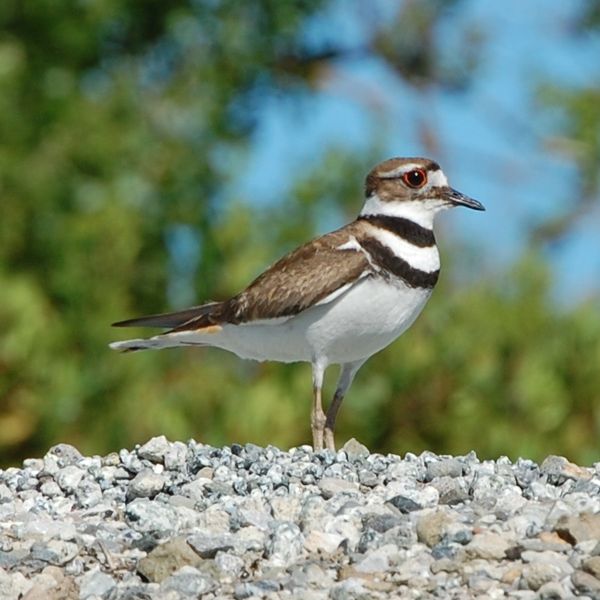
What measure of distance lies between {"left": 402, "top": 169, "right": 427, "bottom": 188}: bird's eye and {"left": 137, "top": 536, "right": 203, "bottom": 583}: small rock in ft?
11.4

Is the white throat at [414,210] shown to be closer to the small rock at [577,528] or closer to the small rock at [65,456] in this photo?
the small rock at [65,456]

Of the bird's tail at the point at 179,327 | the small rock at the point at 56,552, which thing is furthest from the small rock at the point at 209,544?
the bird's tail at the point at 179,327

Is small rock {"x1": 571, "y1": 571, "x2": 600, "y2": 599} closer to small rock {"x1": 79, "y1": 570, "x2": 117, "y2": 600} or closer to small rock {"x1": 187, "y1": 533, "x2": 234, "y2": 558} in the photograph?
small rock {"x1": 187, "y1": 533, "x2": 234, "y2": 558}

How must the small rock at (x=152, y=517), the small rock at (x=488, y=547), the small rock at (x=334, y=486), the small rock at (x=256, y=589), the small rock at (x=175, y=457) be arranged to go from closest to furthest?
the small rock at (x=256, y=589), the small rock at (x=488, y=547), the small rock at (x=152, y=517), the small rock at (x=334, y=486), the small rock at (x=175, y=457)

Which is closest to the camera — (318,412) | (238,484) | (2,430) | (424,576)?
→ (424,576)

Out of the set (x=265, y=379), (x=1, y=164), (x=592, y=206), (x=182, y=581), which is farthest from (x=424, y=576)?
(x=592, y=206)

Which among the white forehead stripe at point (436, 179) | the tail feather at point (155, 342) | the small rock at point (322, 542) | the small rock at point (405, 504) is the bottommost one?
the tail feather at point (155, 342)

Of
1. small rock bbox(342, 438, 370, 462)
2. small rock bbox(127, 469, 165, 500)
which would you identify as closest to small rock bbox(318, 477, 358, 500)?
small rock bbox(342, 438, 370, 462)

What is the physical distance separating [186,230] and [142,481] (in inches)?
311

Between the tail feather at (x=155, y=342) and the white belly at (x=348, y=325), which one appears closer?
the white belly at (x=348, y=325)

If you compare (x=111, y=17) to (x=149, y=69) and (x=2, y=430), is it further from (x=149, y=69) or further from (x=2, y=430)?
(x=2, y=430)

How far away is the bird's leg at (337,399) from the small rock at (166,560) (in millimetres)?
2861

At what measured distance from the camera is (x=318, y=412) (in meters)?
8.77

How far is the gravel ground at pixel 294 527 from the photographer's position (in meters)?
5.72
